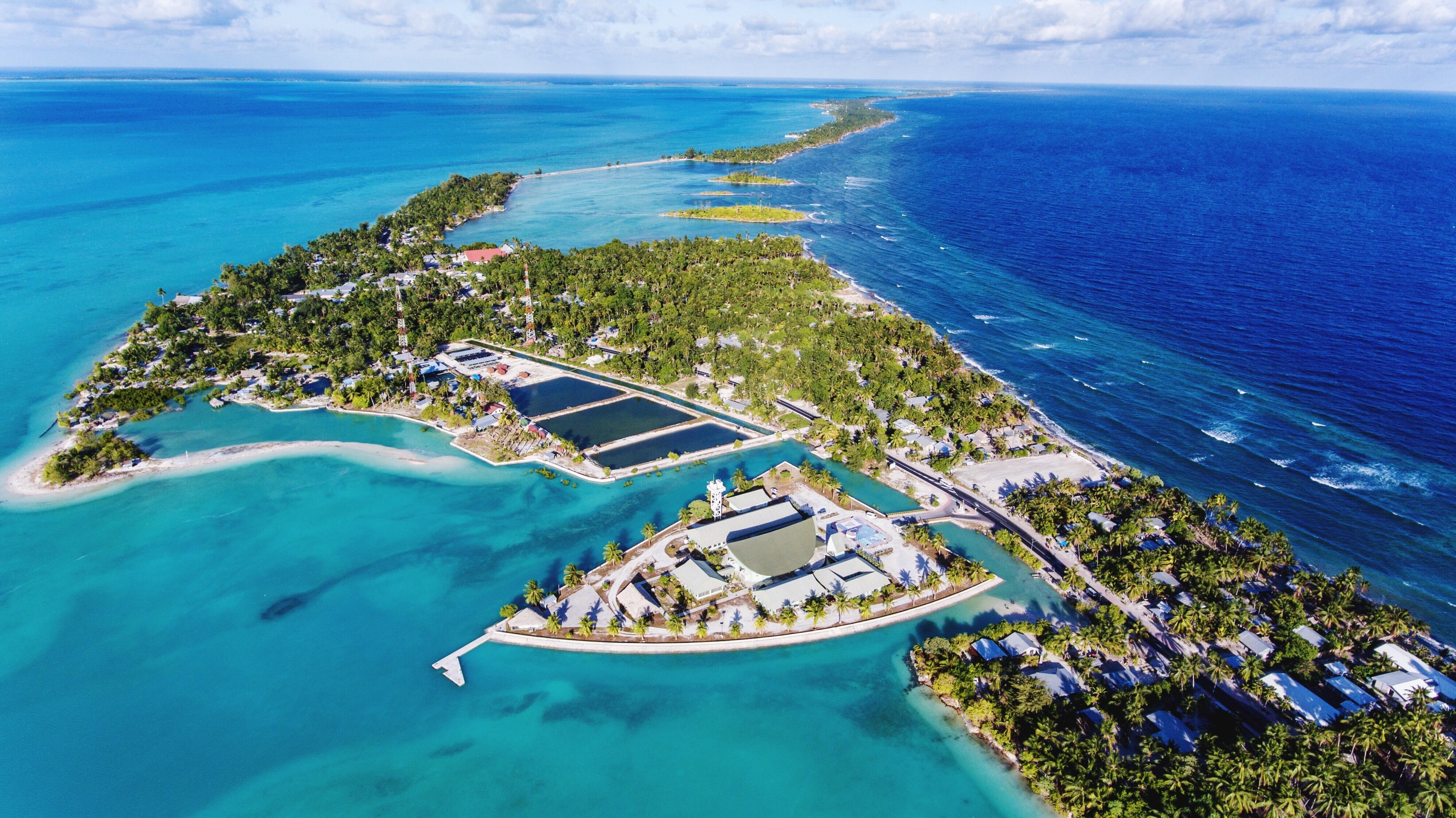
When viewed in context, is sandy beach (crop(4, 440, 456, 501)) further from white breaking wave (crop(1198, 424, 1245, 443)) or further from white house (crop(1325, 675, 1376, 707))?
white breaking wave (crop(1198, 424, 1245, 443))

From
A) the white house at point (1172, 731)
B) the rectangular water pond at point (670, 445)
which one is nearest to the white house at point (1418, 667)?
the white house at point (1172, 731)

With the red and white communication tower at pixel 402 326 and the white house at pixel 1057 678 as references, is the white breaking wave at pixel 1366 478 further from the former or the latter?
the red and white communication tower at pixel 402 326

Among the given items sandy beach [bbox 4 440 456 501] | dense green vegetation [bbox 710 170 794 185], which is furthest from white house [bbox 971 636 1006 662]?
dense green vegetation [bbox 710 170 794 185]

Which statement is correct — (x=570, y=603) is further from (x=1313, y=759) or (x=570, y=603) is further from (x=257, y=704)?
(x=1313, y=759)

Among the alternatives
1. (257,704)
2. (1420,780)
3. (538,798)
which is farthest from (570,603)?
(1420,780)

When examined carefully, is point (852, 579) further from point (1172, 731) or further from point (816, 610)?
point (1172, 731)

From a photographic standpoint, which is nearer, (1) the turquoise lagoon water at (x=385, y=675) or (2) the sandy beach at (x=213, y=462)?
(1) the turquoise lagoon water at (x=385, y=675)
